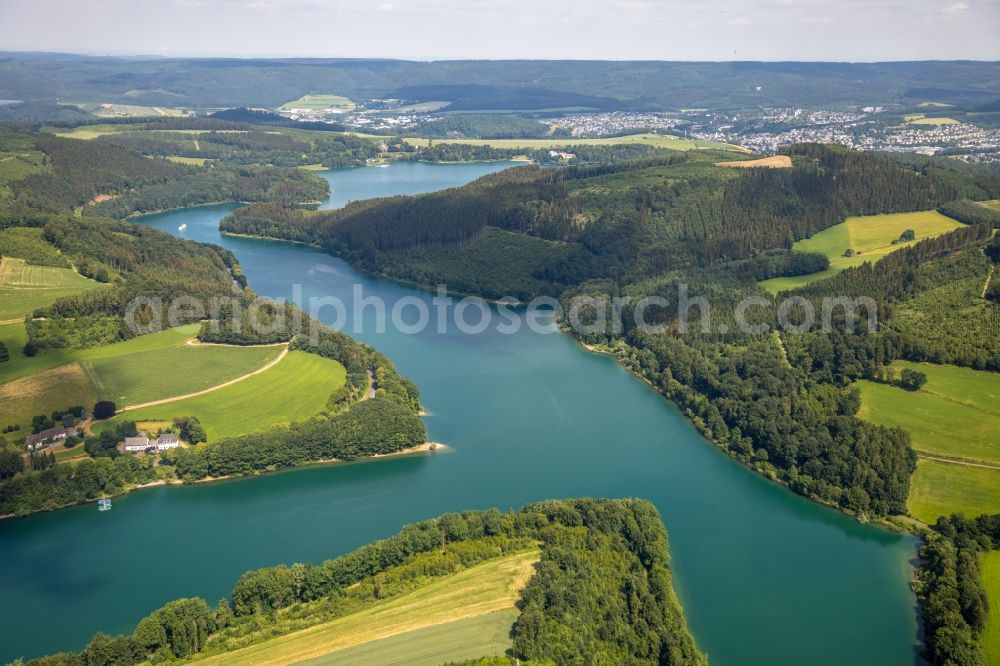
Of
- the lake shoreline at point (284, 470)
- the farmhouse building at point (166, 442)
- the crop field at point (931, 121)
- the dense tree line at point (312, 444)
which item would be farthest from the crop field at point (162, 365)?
the crop field at point (931, 121)

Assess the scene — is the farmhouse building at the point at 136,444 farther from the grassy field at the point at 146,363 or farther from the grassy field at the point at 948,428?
the grassy field at the point at 948,428

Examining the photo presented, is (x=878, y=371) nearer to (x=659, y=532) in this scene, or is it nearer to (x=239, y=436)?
(x=659, y=532)

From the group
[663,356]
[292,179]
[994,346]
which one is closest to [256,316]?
[663,356]

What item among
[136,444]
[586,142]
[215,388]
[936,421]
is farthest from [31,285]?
[586,142]

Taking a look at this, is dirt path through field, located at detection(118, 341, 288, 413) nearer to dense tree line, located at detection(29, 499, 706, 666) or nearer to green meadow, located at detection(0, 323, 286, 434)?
green meadow, located at detection(0, 323, 286, 434)

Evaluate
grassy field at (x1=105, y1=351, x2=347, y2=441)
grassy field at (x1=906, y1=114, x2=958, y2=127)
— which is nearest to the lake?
grassy field at (x1=105, y1=351, x2=347, y2=441)

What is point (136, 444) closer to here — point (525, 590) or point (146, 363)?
point (146, 363)
